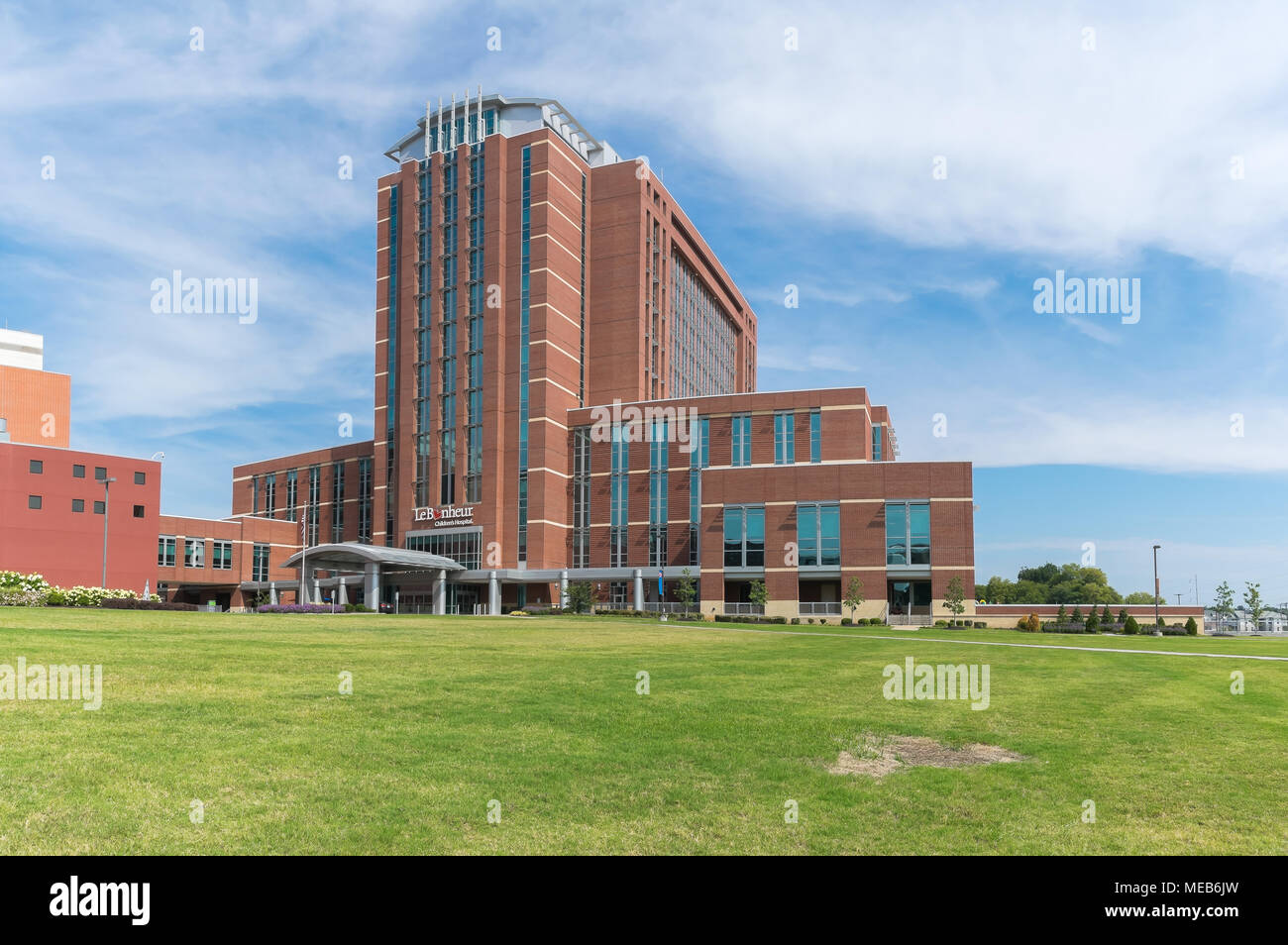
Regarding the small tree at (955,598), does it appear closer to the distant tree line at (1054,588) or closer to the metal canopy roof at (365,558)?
the metal canopy roof at (365,558)

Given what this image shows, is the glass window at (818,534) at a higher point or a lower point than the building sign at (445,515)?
lower

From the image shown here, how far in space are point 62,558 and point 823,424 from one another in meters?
61.7

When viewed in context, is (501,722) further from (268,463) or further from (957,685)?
(268,463)

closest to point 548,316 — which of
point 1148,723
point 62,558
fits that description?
point 62,558

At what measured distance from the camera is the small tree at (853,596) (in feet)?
216

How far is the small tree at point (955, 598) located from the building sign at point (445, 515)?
42.4 m

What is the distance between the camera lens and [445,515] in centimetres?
8638

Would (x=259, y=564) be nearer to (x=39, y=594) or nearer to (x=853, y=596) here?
(x=39, y=594)

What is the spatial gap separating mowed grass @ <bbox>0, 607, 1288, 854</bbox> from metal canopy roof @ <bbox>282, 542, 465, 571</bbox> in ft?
166

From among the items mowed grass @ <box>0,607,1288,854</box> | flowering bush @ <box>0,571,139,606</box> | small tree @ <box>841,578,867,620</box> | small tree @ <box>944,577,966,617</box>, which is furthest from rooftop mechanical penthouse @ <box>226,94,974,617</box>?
mowed grass @ <box>0,607,1288,854</box>

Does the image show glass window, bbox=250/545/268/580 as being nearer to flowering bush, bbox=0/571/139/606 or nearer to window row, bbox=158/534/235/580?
window row, bbox=158/534/235/580

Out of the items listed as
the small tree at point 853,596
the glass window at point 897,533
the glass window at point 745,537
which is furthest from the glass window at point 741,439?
the small tree at point 853,596

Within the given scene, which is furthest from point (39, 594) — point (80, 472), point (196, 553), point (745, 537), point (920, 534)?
point (196, 553)
